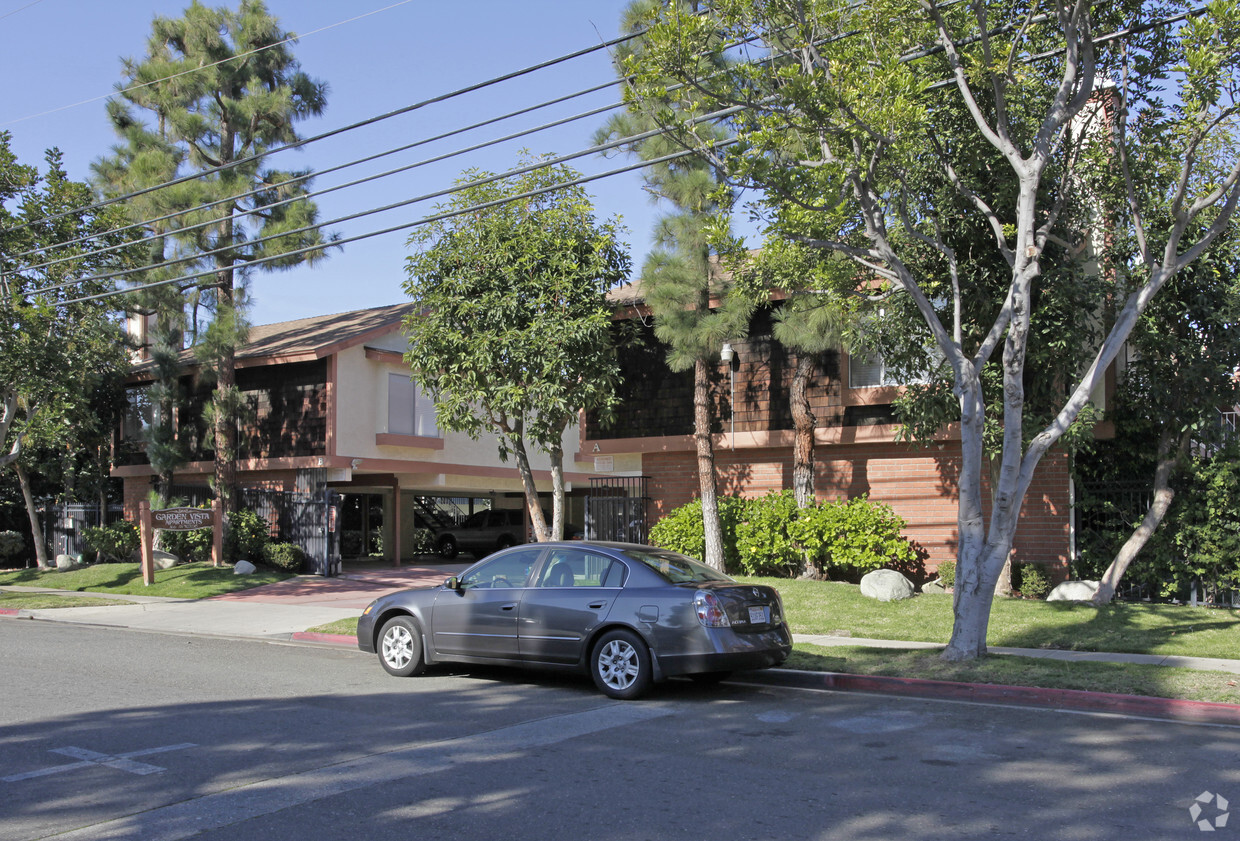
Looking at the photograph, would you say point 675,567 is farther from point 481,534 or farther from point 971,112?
point 481,534

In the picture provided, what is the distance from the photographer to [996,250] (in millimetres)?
14977

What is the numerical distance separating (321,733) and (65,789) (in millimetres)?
1937

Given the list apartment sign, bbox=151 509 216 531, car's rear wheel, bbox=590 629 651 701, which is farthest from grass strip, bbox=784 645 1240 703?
apartment sign, bbox=151 509 216 531

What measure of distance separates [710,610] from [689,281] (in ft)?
31.7

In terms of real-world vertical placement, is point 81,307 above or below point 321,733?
above

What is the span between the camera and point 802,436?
18.4 m

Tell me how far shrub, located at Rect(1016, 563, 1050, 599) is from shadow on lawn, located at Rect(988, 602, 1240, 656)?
112cm

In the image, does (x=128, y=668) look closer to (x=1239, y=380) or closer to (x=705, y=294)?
(x=705, y=294)

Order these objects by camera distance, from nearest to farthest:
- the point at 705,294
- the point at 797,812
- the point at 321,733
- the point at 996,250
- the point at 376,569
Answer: the point at 797,812, the point at 321,733, the point at 996,250, the point at 705,294, the point at 376,569

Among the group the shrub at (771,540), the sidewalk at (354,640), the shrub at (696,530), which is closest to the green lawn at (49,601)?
the sidewalk at (354,640)

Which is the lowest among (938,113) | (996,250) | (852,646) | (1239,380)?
(852,646)

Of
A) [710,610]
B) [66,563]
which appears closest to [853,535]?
[710,610]

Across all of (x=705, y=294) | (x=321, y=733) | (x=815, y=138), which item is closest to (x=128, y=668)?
(x=321, y=733)

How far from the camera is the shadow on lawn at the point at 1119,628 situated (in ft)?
38.9
